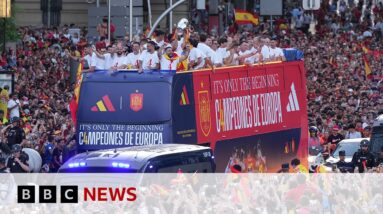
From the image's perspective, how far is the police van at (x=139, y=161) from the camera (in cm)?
2134

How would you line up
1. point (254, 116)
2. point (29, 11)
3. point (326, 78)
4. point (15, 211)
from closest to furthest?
1. point (15, 211)
2. point (254, 116)
3. point (326, 78)
4. point (29, 11)

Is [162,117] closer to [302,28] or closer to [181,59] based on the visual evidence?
[181,59]

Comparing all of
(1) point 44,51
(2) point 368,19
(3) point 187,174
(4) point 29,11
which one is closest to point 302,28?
(2) point 368,19

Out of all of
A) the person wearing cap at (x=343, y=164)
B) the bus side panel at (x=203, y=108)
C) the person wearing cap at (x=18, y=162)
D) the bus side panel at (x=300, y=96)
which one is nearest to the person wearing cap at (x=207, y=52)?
the bus side panel at (x=203, y=108)

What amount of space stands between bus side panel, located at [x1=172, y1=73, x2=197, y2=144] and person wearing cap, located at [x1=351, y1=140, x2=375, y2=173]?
327 centimetres

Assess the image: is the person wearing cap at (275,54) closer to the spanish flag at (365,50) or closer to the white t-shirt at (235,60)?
the white t-shirt at (235,60)

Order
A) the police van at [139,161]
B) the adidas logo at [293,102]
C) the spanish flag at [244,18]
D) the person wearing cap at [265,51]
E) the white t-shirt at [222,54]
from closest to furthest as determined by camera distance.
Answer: the police van at [139,161] → the white t-shirt at [222,54] → the person wearing cap at [265,51] → the adidas logo at [293,102] → the spanish flag at [244,18]

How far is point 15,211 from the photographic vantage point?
18766mm

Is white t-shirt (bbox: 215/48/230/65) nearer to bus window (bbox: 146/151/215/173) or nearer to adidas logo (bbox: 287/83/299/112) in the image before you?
adidas logo (bbox: 287/83/299/112)

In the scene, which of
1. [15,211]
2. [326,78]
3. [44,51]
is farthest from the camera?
[326,78]

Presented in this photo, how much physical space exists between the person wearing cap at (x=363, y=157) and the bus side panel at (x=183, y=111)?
3267mm

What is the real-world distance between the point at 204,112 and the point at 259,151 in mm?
2473

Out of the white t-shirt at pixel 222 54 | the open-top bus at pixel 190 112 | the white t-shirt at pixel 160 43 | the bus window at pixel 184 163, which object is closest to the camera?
the bus window at pixel 184 163

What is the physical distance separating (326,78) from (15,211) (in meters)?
30.1
